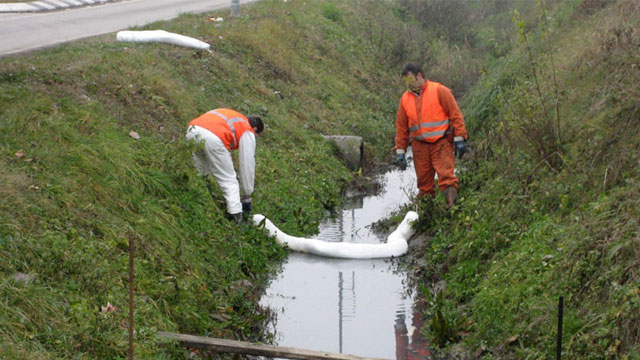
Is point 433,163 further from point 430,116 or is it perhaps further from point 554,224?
point 554,224

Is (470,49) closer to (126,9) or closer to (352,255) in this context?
(126,9)

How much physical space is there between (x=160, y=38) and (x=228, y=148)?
16.5 ft

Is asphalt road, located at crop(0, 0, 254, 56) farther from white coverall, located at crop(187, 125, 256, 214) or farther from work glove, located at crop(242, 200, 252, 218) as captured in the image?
work glove, located at crop(242, 200, 252, 218)

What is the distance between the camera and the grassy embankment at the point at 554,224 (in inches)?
212

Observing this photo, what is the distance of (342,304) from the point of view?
754 cm

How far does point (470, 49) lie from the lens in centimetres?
2094

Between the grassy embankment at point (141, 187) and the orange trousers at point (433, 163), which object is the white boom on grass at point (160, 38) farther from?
the orange trousers at point (433, 163)

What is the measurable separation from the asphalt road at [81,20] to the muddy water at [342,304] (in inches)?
226

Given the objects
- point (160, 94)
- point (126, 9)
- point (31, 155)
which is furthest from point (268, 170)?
point (126, 9)

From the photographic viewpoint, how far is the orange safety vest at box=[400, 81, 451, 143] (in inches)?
352

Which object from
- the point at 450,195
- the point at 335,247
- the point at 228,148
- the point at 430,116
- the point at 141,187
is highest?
the point at 430,116

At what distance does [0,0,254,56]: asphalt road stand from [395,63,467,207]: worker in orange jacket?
587cm

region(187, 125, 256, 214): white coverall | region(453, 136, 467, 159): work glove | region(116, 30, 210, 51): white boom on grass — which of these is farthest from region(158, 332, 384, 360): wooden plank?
region(116, 30, 210, 51): white boom on grass

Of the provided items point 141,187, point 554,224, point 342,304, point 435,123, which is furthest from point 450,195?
point 141,187
